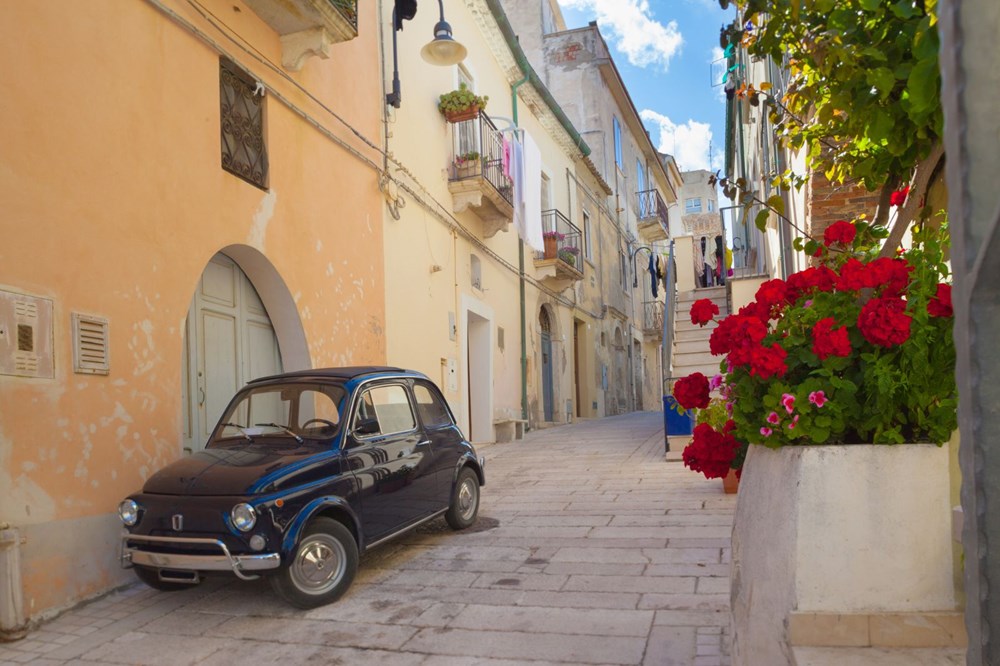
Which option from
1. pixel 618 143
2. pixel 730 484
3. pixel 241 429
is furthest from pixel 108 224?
pixel 618 143

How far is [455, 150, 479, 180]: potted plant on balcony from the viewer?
12555mm

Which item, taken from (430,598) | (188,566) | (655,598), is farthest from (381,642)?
(655,598)

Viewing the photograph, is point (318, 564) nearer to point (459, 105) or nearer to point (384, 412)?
point (384, 412)

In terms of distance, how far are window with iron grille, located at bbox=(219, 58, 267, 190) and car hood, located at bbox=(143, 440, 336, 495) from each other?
3.04 meters

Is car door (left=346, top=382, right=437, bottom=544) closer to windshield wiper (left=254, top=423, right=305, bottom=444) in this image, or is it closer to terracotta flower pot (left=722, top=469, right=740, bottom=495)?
windshield wiper (left=254, top=423, right=305, bottom=444)

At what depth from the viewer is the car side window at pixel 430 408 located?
21.3ft

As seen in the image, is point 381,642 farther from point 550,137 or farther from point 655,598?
point 550,137

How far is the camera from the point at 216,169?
679cm

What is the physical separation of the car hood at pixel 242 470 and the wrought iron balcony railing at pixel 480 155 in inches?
313

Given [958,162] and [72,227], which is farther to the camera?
[72,227]

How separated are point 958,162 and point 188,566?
14.7 feet

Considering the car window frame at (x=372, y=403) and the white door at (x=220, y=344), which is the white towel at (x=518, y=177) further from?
the car window frame at (x=372, y=403)

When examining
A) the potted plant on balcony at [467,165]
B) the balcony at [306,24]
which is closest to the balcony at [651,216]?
the potted plant on balcony at [467,165]

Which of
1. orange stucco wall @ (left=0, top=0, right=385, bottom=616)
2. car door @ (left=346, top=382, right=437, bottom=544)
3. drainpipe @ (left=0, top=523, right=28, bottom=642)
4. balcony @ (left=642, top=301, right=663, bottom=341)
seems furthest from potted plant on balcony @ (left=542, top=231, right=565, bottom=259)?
balcony @ (left=642, top=301, right=663, bottom=341)
